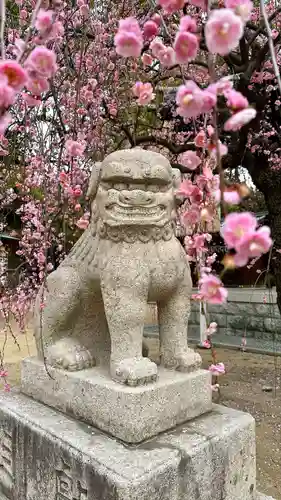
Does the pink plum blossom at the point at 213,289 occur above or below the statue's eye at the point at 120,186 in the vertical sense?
below

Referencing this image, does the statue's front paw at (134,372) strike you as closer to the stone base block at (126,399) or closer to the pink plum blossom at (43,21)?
the stone base block at (126,399)

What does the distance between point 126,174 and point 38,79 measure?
1.05m

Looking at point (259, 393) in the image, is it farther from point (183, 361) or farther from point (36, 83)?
point (36, 83)

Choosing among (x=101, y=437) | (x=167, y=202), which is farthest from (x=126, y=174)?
(x=101, y=437)

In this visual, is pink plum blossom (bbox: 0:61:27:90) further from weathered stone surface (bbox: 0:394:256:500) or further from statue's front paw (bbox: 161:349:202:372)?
statue's front paw (bbox: 161:349:202:372)

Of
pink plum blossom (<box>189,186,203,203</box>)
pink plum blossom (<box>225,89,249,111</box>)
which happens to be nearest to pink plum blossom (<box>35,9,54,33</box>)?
pink plum blossom (<box>225,89,249,111</box>)

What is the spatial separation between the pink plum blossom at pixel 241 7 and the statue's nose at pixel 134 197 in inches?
44.9

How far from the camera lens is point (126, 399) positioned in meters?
1.72

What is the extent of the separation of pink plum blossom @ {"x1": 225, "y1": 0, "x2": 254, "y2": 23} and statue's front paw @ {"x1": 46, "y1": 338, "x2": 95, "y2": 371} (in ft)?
5.61

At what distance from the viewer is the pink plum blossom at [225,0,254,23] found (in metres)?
0.73

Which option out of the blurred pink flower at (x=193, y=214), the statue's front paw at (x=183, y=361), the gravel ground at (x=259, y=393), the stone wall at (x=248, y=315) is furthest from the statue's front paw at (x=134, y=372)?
the stone wall at (x=248, y=315)

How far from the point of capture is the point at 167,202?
6.35 feet

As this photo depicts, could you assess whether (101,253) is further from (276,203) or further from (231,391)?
(231,391)

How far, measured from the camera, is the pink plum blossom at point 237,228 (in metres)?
0.65
